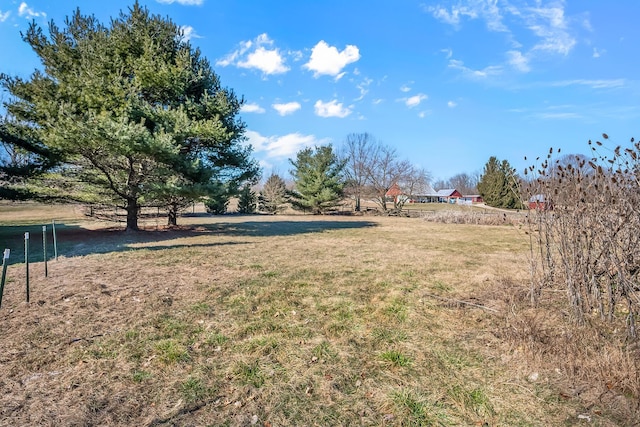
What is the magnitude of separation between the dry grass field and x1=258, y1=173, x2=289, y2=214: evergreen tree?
24869 millimetres

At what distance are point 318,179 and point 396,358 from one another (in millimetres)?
25194

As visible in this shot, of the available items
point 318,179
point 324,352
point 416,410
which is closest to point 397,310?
point 324,352

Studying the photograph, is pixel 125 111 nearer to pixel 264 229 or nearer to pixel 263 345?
pixel 264 229

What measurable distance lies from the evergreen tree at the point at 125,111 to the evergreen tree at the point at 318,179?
15.7 metres

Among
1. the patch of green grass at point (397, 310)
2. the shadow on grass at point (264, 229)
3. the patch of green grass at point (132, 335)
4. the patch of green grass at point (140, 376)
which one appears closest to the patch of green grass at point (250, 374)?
the patch of green grass at point (140, 376)

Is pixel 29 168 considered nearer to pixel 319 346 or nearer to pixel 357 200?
pixel 319 346

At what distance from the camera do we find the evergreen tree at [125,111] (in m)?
9.16

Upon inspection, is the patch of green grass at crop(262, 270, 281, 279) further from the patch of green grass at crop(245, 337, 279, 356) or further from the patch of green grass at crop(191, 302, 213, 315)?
the patch of green grass at crop(245, 337, 279, 356)

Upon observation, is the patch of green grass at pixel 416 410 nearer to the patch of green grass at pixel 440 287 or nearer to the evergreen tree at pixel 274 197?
the patch of green grass at pixel 440 287

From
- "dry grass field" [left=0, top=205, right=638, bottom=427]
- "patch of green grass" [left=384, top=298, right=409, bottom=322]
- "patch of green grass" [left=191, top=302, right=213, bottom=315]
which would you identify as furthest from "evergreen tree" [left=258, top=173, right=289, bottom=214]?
"patch of green grass" [left=384, top=298, right=409, bottom=322]

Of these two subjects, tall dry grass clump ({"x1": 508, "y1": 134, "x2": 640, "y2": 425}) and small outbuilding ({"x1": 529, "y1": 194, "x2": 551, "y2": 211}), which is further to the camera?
small outbuilding ({"x1": 529, "y1": 194, "x2": 551, "y2": 211})

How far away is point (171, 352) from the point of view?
298 centimetres

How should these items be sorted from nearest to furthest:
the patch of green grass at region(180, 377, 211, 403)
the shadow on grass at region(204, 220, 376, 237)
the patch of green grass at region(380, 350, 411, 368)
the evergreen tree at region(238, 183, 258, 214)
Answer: the patch of green grass at region(180, 377, 211, 403), the patch of green grass at region(380, 350, 411, 368), the shadow on grass at region(204, 220, 376, 237), the evergreen tree at region(238, 183, 258, 214)

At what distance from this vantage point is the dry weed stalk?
2932mm
